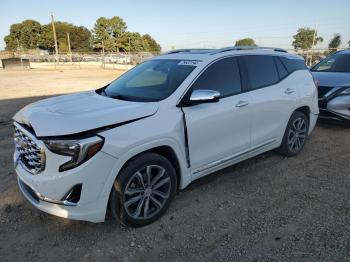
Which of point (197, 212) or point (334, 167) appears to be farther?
point (334, 167)

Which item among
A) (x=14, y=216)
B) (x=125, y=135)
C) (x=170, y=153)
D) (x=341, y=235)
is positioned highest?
(x=125, y=135)

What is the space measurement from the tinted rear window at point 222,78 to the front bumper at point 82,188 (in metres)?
1.44

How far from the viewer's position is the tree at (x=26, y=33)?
90481 mm

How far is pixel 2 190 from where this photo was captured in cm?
407

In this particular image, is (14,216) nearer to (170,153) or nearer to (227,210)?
(170,153)

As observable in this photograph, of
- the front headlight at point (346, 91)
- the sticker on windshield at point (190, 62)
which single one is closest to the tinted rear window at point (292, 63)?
the front headlight at point (346, 91)

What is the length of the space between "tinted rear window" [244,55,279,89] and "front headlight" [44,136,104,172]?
2399mm

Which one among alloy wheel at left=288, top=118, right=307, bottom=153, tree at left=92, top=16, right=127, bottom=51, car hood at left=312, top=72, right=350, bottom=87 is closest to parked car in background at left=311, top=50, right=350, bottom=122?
car hood at left=312, top=72, right=350, bottom=87

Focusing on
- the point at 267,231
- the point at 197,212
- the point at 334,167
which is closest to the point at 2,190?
the point at 197,212

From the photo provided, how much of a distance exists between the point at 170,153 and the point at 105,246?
3.66 feet

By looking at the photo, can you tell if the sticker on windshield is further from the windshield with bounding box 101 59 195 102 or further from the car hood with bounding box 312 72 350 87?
the car hood with bounding box 312 72 350 87

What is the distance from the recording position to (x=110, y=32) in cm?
8862

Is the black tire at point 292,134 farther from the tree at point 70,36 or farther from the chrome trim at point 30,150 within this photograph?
the tree at point 70,36

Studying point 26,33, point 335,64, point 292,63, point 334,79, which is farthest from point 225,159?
point 26,33
